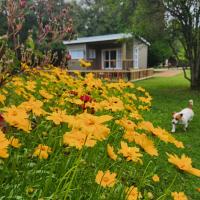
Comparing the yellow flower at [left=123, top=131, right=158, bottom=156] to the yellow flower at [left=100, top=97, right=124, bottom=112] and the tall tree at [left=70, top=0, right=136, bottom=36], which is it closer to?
the yellow flower at [left=100, top=97, right=124, bottom=112]

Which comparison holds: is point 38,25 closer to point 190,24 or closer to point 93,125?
point 93,125

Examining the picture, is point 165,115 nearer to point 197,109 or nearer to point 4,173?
point 197,109

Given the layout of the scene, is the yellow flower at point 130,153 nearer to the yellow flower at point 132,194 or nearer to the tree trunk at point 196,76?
the yellow flower at point 132,194

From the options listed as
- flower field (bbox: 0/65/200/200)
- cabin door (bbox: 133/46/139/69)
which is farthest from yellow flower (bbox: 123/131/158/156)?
cabin door (bbox: 133/46/139/69)

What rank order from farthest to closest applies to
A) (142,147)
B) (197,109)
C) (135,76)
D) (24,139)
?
(135,76)
(197,109)
(24,139)
(142,147)

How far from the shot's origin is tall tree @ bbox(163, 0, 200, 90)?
1479 centimetres

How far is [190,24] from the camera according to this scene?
15.0 m

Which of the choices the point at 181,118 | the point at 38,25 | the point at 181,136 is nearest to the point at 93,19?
the point at 181,118

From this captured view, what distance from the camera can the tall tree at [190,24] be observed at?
1479 centimetres

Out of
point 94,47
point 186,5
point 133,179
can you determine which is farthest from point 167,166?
point 94,47

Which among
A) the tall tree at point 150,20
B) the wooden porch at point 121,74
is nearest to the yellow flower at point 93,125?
the tall tree at point 150,20

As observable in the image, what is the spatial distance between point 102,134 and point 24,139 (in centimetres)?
118

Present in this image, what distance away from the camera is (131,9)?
52.4ft

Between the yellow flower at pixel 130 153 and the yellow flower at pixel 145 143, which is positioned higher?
the yellow flower at pixel 145 143
